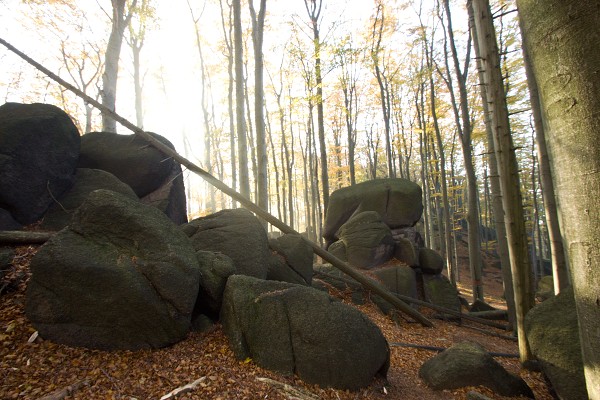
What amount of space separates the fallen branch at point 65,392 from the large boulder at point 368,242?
9899mm

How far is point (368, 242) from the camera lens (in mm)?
12047

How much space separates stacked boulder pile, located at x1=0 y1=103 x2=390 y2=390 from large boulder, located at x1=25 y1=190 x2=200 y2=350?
0.5 inches

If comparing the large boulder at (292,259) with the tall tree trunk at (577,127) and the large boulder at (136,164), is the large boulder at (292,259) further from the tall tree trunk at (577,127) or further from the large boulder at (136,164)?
the tall tree trunk at (577,127)

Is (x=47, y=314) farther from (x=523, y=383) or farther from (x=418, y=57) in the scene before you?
(x=418, y=57)

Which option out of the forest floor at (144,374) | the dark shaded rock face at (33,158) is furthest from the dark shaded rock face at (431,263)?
the dark shaded rock face at (33,158)

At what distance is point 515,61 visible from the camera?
13.3 meters

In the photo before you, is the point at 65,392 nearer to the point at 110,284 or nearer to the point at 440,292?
the point at 110,284

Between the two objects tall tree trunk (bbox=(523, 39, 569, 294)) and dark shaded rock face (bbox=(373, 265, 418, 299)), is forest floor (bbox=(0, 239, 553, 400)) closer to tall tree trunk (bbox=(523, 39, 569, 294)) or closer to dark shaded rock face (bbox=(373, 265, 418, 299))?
tall tree trunk (bbox=(523, 39, 569, 294))

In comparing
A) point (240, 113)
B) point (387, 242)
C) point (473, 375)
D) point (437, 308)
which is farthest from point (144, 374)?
point (387, 242)

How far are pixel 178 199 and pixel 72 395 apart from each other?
18.6ft

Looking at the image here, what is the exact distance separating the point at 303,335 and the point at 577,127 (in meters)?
3.67

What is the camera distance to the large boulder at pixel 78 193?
5.95m

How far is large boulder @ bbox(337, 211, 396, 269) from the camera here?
471 inches

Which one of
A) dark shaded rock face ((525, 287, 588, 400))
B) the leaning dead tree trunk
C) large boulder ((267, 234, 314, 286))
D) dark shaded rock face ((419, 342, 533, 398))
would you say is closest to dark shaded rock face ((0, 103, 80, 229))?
the leaning dead tree trunk
